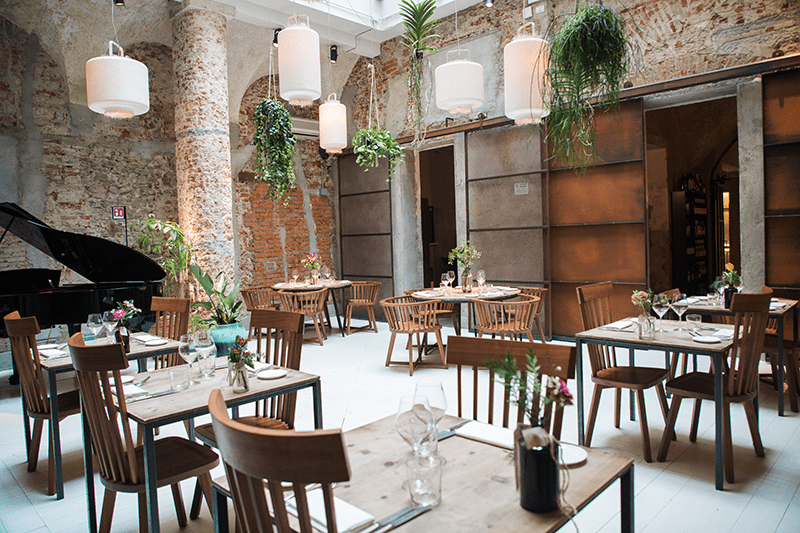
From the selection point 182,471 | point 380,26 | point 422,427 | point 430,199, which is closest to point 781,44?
point 380,26

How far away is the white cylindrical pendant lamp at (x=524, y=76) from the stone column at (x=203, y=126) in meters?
4.56

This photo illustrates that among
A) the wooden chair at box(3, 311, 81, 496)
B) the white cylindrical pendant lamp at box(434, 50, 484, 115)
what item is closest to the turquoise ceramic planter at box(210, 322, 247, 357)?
the wooden chair at box(3, 311, 81, 496)

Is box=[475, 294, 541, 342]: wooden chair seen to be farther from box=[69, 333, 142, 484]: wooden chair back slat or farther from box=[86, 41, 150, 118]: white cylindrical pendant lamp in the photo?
box=[69, 333, 142, 484]: wooden chair back slat

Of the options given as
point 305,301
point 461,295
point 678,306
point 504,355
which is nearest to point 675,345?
point 678,306

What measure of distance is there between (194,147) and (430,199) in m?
6.14

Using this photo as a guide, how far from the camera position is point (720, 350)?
2850 millimetres

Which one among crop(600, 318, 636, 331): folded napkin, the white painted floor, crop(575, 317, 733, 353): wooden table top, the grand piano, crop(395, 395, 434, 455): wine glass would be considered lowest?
the white painted floor

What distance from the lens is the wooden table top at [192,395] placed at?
2.12 metres

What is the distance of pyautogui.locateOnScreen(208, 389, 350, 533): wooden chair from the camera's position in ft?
3.18

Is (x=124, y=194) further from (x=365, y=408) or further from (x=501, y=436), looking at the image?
(x=501, y=436)

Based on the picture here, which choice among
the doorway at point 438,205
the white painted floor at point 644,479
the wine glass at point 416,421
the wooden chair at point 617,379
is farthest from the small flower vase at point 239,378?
the doorway at point 438,205

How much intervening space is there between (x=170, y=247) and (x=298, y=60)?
4.00 m

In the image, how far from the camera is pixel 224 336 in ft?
10.1

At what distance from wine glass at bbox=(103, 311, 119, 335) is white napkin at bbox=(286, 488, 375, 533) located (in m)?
2.72
